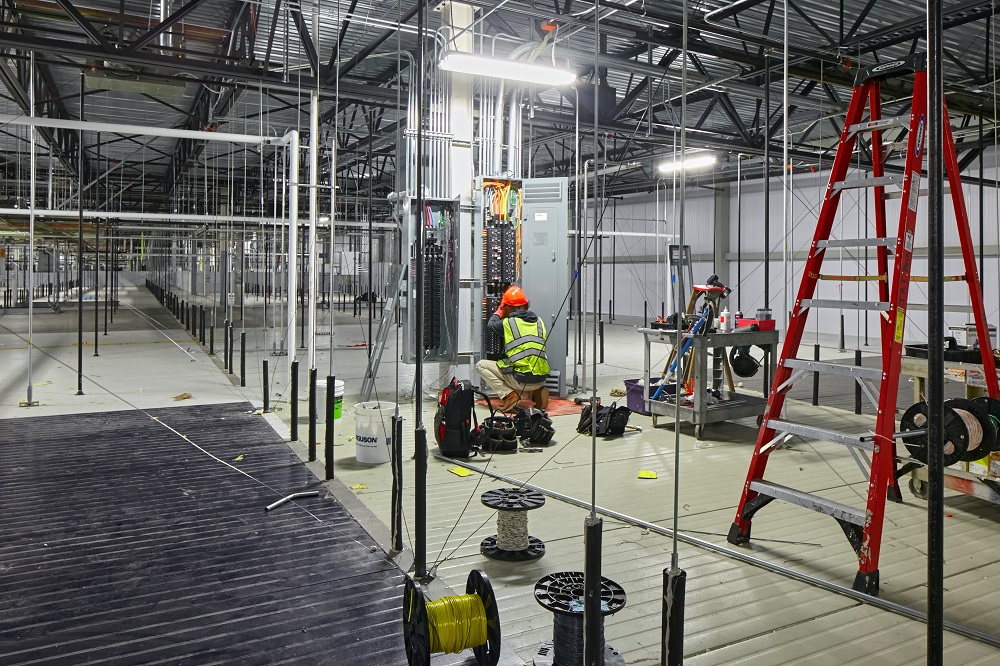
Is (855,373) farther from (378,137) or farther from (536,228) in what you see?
(378,137)

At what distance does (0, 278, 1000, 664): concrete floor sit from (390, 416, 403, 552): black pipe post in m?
0.25

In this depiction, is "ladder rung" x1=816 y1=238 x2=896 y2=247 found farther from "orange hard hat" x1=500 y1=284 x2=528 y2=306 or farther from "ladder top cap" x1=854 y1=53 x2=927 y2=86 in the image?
"orange hard hat" x1=500 y1=284 x2=528 y2=306

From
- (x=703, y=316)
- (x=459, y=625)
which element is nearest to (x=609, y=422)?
(x=703, y=316)

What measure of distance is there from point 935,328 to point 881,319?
283 cm

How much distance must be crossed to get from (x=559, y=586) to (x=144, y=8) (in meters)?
10.1

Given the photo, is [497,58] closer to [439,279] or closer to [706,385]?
[439,279]

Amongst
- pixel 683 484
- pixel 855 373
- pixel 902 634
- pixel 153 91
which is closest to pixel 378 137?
pixel 153 91

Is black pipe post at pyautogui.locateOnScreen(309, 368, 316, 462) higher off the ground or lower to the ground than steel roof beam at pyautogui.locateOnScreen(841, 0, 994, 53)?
lower

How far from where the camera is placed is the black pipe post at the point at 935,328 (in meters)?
1.37

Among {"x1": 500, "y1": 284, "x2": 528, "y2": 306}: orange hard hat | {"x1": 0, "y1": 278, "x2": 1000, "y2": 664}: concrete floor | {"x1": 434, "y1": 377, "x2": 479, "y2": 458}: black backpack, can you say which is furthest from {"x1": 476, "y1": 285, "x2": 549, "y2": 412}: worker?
{"x1": 434, "y1": 377, "x2": 479, "y2": 458}: black backpack

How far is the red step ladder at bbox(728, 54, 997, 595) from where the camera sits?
379cm

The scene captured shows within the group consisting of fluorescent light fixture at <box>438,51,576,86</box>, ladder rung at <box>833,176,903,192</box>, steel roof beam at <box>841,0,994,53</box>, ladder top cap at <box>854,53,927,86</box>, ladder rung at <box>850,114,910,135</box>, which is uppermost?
steel roof beam at <box>841,0,994,53</box>

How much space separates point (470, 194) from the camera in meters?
9.82

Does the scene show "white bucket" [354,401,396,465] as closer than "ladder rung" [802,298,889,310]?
No
